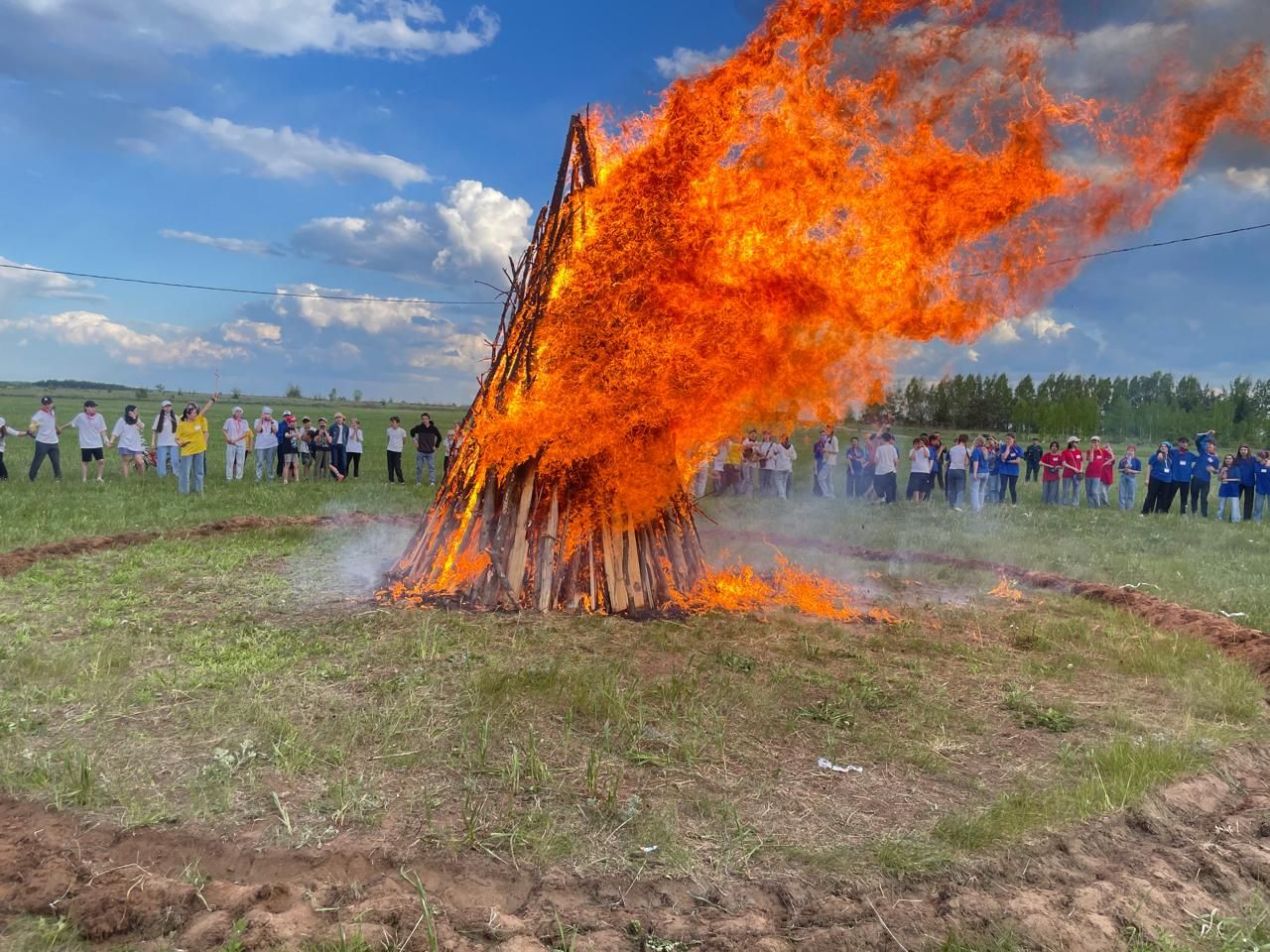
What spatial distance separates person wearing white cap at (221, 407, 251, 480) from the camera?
67.4ft

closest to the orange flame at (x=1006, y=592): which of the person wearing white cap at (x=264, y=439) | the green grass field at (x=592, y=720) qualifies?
the green grass field at (x=592, y=720)

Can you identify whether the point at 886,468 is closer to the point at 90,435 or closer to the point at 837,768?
the point at 837,768

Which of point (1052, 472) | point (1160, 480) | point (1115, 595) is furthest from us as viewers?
point (1052, 472)

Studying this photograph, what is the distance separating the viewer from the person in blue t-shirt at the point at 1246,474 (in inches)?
799

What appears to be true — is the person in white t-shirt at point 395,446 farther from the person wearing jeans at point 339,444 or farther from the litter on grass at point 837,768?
the litter on grass at point 837,768

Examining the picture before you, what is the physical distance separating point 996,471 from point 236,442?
19.5 m

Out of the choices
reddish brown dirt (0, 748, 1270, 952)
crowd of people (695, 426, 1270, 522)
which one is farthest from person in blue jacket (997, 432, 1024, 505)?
reddish brown dirt (0, 748, 1270, 952)

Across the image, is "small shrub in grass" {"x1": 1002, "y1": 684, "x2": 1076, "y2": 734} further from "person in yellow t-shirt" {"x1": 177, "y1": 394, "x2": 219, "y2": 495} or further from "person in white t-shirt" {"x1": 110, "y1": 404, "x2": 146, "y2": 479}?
"person in white t-shirt" {"x1": 110, "y1": 404, "x2": 146, "y2": 479}

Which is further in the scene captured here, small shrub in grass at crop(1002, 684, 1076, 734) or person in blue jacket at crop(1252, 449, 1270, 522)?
person in blue jacket at crop(1252, 449, 1270, 522)

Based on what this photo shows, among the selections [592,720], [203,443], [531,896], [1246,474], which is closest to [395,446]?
[203,443]

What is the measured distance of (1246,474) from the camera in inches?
800

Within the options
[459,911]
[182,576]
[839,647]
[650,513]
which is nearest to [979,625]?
[839,647]

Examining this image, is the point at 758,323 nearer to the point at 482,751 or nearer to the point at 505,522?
the point at 505,522

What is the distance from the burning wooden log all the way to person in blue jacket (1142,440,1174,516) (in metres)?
17.9
